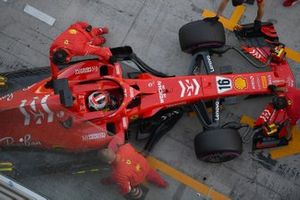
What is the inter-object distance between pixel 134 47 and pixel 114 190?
9.43 ft

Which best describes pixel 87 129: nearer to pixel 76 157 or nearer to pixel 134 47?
pixel 76 157

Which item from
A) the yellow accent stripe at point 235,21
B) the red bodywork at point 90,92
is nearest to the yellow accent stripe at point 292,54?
the yellow accent stripe at point 235,21

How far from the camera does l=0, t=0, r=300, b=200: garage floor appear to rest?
6.65 meters

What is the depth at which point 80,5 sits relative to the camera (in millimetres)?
7664

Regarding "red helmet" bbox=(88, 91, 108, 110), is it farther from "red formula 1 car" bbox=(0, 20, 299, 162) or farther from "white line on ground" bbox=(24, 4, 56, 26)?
"white line on ground" bbox=(24, 4, 56, 26)

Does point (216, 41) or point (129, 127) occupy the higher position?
point (216, 41)

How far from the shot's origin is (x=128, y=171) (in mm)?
5629

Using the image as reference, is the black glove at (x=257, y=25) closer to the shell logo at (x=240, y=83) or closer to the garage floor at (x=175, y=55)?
the garage floor at (x=175, y=55)

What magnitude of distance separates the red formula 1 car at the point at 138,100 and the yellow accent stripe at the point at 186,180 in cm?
28

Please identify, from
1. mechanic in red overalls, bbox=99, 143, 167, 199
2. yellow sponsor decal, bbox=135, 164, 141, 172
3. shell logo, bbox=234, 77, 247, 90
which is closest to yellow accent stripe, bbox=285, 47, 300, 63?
shell logo, bbox=234, 77, 247, 90

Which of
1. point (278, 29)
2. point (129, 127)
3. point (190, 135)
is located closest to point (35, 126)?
point (129, 127)

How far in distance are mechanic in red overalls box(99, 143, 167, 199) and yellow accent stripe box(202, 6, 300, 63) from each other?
2.60 metres

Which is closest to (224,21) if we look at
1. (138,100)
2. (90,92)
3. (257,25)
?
(257,25)

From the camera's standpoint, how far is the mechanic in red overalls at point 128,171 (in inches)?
203
